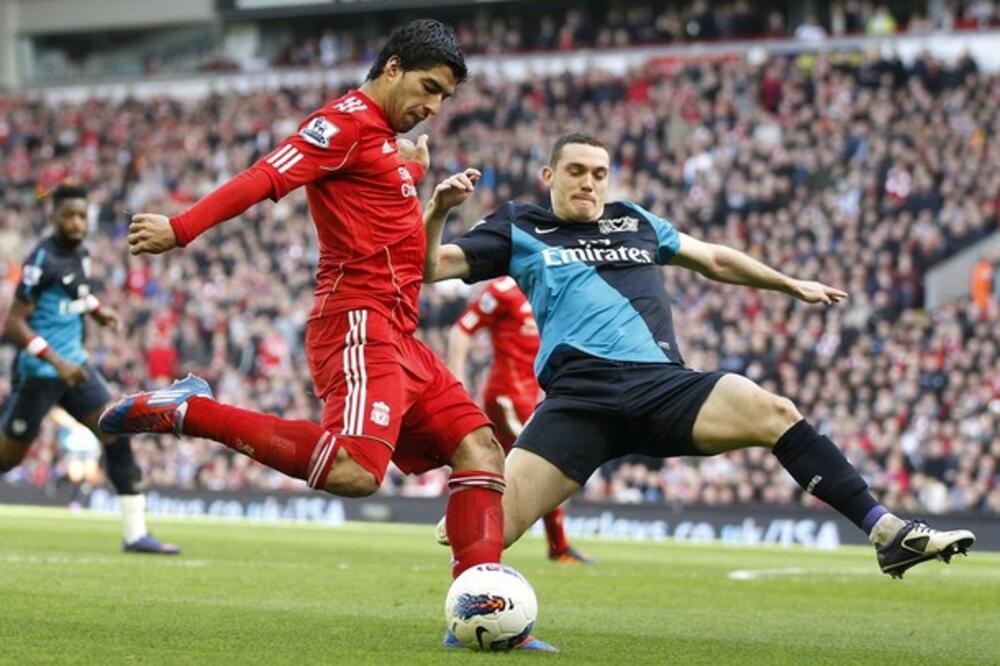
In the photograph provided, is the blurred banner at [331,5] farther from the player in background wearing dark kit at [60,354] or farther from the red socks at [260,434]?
the red socks at [260,434]

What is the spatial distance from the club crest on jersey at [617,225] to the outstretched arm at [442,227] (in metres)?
0.77

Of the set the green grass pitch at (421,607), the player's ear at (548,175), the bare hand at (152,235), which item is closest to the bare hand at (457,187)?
the player's ear at (548,175)

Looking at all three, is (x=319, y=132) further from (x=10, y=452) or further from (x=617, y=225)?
(x=10, y=452)

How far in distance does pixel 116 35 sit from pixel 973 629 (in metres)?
42.7

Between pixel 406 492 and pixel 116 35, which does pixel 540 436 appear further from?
pixel 116 35

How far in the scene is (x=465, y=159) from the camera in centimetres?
3550

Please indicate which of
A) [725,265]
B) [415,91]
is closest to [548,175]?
[725,265]

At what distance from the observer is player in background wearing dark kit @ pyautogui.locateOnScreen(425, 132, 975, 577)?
8625 mm

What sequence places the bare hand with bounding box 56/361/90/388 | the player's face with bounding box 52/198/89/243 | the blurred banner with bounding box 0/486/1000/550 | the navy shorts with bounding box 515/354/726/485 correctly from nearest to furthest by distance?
the navy shorts with bounding box 515/354/726/485, the bare hand with bounding box 56/361/90/388, the player's face with bounding box 52/198/89/243, the blurred banner with bounding box 0/486/1000/550

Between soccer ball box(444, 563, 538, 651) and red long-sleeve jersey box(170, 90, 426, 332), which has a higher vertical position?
red long-sleeve jersey box(170, 90, 426, 332)

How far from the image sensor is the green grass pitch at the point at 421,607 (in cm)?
783

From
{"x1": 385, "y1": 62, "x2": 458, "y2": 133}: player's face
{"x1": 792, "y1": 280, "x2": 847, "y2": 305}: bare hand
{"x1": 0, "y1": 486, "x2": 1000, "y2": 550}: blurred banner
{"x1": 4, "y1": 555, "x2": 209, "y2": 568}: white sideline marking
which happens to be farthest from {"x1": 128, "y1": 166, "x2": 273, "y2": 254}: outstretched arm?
{"x1": 0, "y1": 486, "x2": 1000, "y2": 550}: blurred banner

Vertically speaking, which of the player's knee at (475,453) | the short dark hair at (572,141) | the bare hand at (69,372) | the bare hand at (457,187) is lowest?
the player's knee at (475,453)

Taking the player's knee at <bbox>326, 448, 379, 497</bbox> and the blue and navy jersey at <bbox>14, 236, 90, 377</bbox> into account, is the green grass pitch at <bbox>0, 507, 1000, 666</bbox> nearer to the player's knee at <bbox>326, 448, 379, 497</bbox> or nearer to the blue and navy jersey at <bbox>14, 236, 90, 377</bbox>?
the player's knee at <bbox>326, 448, 379, 497</bbox>
